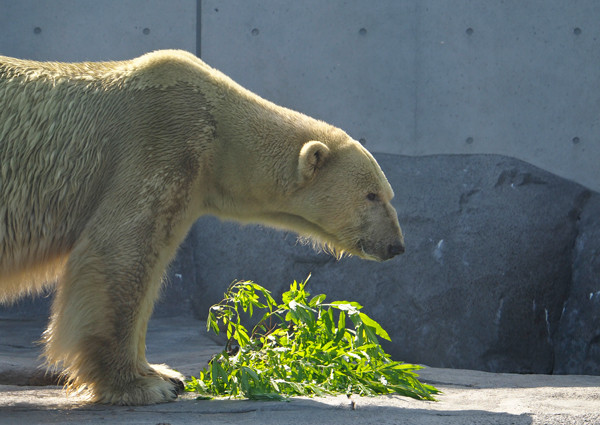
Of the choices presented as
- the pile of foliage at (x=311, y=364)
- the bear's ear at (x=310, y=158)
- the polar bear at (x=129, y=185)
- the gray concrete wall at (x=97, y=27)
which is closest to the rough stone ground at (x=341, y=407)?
the pile of foliage at (x=311, y=364)

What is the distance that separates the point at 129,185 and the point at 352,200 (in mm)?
1170

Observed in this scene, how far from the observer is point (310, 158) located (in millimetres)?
4121

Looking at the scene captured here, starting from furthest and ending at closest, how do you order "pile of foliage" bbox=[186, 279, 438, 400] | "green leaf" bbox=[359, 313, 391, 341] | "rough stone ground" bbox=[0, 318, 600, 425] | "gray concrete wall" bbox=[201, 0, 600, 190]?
"gray concrete wall" bbox=[201, 0, 600, 190] → "green leaf" bbox=[359, 313, 391, 341] → "pile of foliage" bbox=[186, 279, 438, 400] → "rough stone ground" bbox=[0, 318, 600, 425]

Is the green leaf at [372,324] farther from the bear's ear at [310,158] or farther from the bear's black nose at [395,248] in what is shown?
the bear's ear at [310,158]

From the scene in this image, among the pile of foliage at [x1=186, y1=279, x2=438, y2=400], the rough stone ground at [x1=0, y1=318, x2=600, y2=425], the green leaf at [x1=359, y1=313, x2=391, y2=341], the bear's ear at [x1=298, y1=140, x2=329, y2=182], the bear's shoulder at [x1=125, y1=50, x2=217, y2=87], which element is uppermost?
the bear's shoulder at [x1=125, y1=50, x2=217, y2=87]

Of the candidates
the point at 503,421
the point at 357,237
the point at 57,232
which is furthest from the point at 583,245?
the point at 57,232

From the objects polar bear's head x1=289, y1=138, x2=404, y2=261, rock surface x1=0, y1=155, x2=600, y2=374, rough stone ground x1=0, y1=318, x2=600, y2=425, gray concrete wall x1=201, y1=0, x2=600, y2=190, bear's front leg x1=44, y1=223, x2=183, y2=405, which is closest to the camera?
rough stone ground x1=0, y1=318, x2=600, y2=425

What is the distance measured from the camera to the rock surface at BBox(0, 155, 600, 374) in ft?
24.3

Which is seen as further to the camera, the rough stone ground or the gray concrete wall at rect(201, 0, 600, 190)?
the gray concrete wall at rect(201, 0, 600, 190)

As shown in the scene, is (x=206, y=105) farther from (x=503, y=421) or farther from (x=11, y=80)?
(x=503, y=421)

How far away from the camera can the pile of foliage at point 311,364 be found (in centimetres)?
388

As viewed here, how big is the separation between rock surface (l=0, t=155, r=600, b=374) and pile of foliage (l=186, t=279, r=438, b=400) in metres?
3.28

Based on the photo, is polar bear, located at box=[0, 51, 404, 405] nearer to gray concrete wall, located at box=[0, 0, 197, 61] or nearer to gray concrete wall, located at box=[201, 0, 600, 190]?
gray concrete wall, located at box=[201, 0, 600, 190]

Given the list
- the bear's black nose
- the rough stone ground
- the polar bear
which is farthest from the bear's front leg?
the bear's black nose
